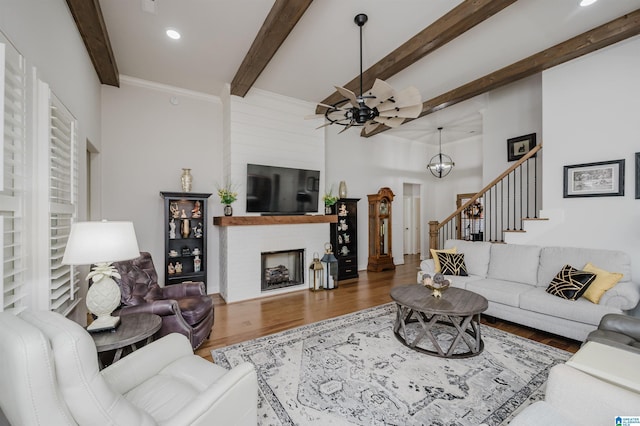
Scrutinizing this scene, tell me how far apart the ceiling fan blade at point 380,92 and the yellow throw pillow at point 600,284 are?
2.85m

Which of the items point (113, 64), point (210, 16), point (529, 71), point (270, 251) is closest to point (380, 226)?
point (270, 251)

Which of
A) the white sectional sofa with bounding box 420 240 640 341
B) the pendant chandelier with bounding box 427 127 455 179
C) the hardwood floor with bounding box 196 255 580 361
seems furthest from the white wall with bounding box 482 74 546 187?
the hardwood floor with bounding box 196 255 580 361

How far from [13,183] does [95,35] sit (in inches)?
84.4

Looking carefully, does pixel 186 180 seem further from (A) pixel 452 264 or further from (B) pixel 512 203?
(B) pixel 512 203

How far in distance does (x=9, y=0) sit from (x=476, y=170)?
845cm

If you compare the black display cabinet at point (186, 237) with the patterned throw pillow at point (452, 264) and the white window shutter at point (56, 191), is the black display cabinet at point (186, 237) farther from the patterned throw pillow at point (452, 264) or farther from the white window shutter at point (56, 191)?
the patterned throw pillow at point (452, 264)

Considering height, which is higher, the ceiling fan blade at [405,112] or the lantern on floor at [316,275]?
the ceiling fan blade at [405,112]

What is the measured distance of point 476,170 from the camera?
7.53 metres

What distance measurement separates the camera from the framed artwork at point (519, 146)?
475 centimetres

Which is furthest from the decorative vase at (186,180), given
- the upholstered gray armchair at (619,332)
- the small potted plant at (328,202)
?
the upholstered gray armchair at (619,332)

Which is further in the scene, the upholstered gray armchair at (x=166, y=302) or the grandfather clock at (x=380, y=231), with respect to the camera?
the grandfather clock at (x=380, y=231)

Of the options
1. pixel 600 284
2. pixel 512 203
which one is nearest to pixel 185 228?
pixel 600 284

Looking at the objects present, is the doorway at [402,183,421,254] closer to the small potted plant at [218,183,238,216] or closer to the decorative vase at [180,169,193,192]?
the small potted plant at [218,183,238,216]

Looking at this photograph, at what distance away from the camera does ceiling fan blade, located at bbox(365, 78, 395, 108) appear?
248cm
